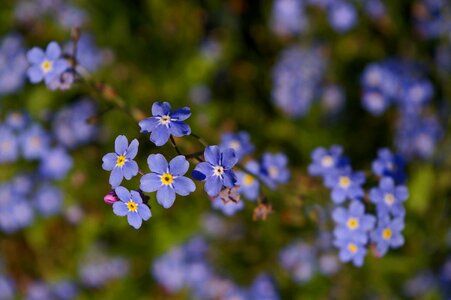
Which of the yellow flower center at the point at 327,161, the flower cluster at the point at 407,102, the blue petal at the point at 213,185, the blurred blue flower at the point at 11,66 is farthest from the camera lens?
the blurred blue flower at the point at 11,66

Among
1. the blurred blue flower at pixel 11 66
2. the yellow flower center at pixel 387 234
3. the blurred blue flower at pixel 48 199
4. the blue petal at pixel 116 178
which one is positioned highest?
the blurred blue flower at pixel 11 66

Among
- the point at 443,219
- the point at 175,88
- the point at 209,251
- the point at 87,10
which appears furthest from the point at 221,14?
the point at 443,219

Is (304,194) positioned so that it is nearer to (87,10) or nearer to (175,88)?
(175,88)

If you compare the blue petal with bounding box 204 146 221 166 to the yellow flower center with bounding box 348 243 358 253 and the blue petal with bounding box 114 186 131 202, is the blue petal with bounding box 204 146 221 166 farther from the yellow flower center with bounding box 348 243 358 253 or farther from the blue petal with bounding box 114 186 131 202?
the yellow flower center with bounding box 348 243 358 253

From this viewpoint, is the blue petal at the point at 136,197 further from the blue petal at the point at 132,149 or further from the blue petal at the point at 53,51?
the blue petal at the point at 53,51

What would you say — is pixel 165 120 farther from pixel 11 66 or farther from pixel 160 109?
pixel 11 66

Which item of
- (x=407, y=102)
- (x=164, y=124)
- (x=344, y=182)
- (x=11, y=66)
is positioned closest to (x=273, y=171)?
(x=344, y=182)

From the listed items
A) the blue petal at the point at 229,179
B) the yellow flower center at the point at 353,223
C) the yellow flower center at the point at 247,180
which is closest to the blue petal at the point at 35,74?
the yellow flower center at the point at 247,180
